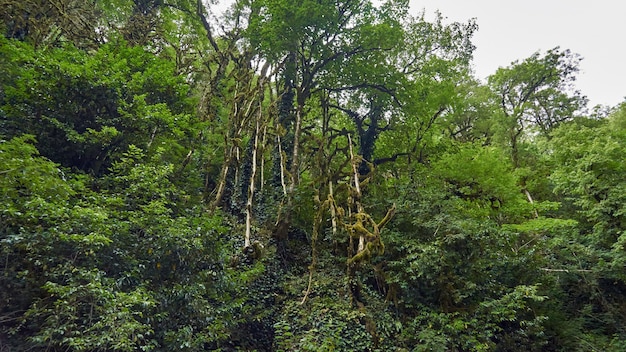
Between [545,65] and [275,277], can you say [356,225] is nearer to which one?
[275,277]

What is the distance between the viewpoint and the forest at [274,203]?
4363 mm

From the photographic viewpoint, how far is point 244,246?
7637mm

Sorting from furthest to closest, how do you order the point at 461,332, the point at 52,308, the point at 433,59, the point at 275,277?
the point at 433,59, the point at 275,277, the point at 461,332, the point at 52,308

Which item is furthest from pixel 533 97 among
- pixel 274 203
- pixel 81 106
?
pixel 81 106

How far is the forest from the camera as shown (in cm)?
436

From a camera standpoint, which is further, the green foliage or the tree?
the tree

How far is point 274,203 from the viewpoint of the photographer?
31.3 ft

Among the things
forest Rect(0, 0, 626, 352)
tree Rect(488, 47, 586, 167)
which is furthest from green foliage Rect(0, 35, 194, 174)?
tree Rect(488, 47, 586, 167)

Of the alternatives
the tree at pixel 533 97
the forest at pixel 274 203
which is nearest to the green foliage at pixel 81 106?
the forest at pixel 274 203

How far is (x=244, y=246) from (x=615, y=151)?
32.2ft

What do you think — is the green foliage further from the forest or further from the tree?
the tree

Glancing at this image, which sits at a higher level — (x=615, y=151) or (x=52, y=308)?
(x=615, y=151)

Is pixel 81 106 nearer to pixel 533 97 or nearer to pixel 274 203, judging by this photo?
pixel 274 203

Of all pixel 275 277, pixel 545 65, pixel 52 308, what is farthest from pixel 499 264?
pixel 545 65
